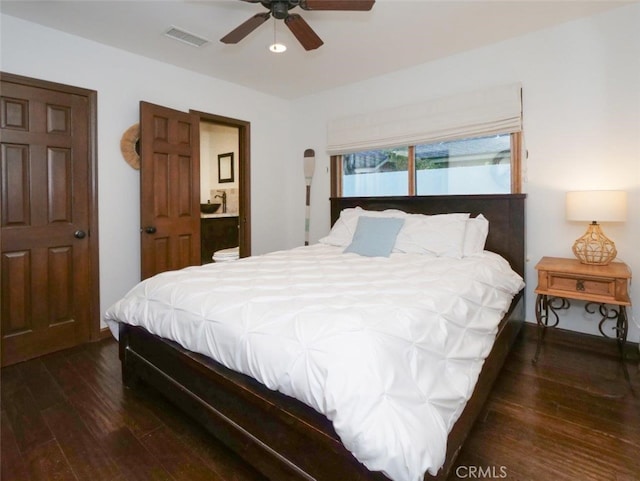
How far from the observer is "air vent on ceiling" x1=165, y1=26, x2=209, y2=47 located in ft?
9.19

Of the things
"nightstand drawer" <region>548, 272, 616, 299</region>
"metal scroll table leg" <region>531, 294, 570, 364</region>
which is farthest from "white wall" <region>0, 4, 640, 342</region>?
"nightstand drawer" <region>548, 272, 616, 299</region>

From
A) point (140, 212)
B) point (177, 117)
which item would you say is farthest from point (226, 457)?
point (177, 117)

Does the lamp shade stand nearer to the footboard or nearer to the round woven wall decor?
the footboard

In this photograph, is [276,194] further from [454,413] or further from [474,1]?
[454,413]

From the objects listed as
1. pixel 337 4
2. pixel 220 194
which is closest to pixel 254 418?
pixel 337 4

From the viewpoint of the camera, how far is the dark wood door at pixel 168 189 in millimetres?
3127

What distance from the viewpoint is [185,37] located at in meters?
2.90

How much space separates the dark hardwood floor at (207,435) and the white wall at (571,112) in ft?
3.09

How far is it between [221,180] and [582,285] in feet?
16.9

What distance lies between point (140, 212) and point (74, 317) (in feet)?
3.34

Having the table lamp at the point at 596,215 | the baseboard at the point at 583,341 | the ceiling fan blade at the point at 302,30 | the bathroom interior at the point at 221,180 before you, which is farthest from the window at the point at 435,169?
the bathroom interior at the point at 221,180

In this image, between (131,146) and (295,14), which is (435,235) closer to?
(295,14)

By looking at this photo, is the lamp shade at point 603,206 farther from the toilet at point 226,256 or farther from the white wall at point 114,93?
the white wall at point 114,93

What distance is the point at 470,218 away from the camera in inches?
120
